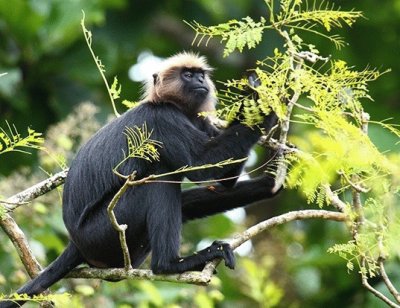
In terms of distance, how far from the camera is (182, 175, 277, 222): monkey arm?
6.93 meters

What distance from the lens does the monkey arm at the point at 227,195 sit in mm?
6934

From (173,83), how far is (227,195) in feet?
3.04

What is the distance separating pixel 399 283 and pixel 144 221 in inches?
190

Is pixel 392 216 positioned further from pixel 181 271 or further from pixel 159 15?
pixel 159 15

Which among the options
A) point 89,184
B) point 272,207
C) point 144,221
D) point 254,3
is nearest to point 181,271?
point 144,221

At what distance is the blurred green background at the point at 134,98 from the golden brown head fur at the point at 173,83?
1459 millimetres

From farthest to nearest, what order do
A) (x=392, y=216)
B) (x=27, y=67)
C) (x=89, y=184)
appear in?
(x=27, y=67)
(x=89, y=184)
(x=392, y=216)

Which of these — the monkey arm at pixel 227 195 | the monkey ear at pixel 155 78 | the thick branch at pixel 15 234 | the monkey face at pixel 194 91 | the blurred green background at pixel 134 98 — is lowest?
the blurred green background at pixel 134 98

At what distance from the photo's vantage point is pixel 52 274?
6.24 m

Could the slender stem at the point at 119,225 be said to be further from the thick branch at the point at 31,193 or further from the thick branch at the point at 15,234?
the thick branch at the point at 31,193

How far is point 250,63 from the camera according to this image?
14219mm

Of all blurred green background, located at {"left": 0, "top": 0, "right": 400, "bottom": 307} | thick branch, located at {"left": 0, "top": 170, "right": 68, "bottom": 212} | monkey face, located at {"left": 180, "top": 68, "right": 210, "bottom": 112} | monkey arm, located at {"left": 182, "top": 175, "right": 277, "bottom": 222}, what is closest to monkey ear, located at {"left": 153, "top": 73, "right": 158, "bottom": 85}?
monkey face, located at {"left": 180, "top": 68, "right": 210, "bottom": 112}

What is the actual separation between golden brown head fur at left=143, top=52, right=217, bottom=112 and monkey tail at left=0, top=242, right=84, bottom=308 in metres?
1.23

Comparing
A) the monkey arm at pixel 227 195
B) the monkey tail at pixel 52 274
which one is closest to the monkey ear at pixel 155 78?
the monkey arm at pixel 227 195
